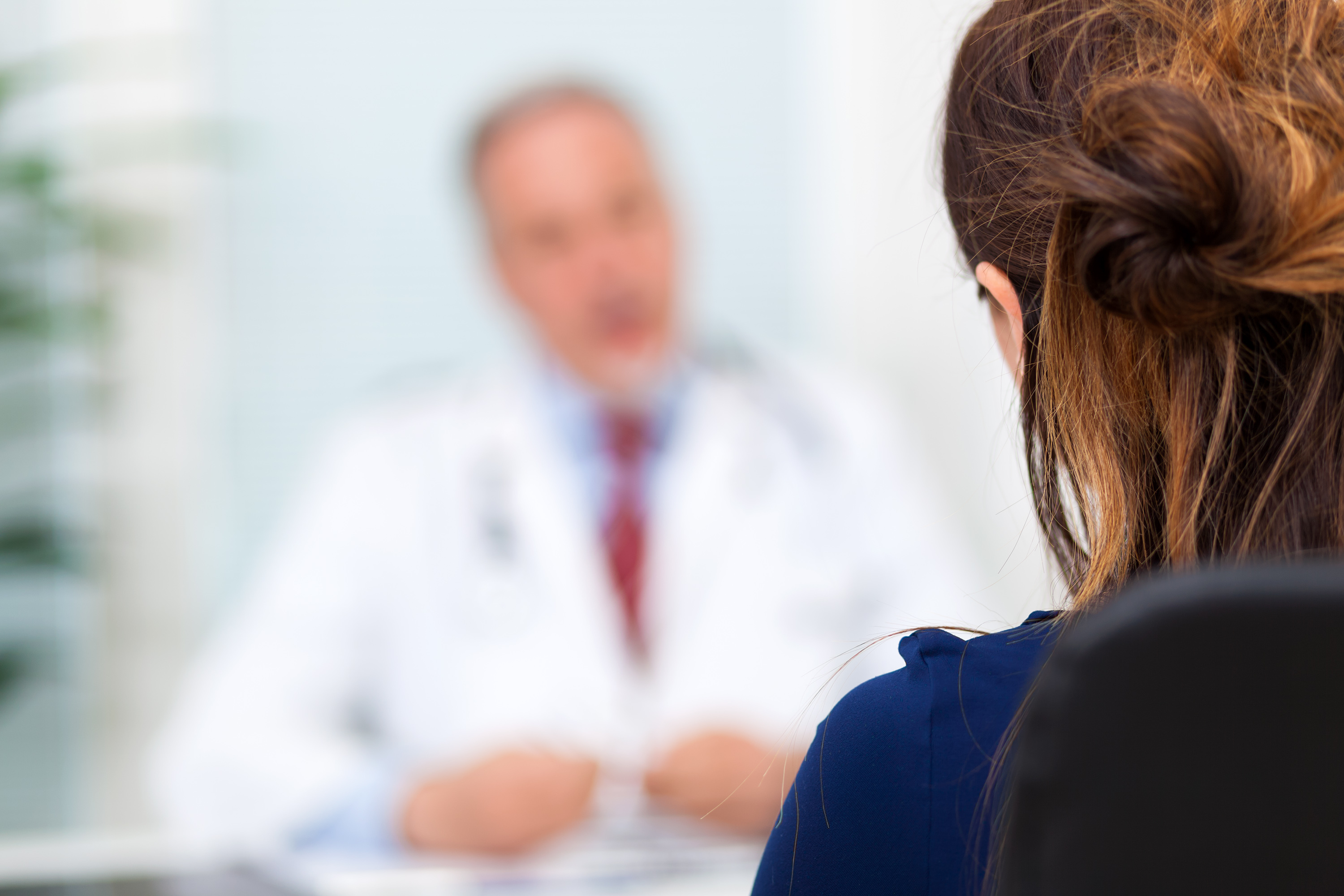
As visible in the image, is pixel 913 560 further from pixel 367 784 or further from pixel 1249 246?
pixel 1249 246

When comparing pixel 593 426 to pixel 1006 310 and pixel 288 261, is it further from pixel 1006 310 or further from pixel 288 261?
pixel 1006 310

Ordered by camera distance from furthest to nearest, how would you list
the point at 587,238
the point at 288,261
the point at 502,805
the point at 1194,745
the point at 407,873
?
the point at 288,261
the point at 587,238
the point at 502,805
the point at 407,873
the point at 1194,745

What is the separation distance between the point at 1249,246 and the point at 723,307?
1429 mm

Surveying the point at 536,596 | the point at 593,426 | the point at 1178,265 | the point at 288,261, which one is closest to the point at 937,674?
the point at 1178,265

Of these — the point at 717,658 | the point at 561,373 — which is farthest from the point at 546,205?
the point at 717,658

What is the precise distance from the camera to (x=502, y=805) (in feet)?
3.77

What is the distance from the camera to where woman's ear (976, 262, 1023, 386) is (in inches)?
15.1

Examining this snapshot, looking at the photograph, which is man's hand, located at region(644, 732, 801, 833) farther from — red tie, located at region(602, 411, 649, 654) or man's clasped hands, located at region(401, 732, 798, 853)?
red tie, located at region(602, 411, 649, 654)

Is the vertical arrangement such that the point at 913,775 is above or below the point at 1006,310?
below

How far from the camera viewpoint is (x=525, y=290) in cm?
150

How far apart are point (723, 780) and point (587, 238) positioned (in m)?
0.69

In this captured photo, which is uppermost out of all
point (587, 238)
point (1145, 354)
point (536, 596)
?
point (587, 238)

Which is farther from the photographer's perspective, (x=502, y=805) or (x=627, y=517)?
(x=627, y=517)

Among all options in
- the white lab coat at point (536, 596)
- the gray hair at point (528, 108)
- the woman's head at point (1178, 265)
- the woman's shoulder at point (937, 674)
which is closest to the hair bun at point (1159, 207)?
the woman's head at point (1178, 265)
